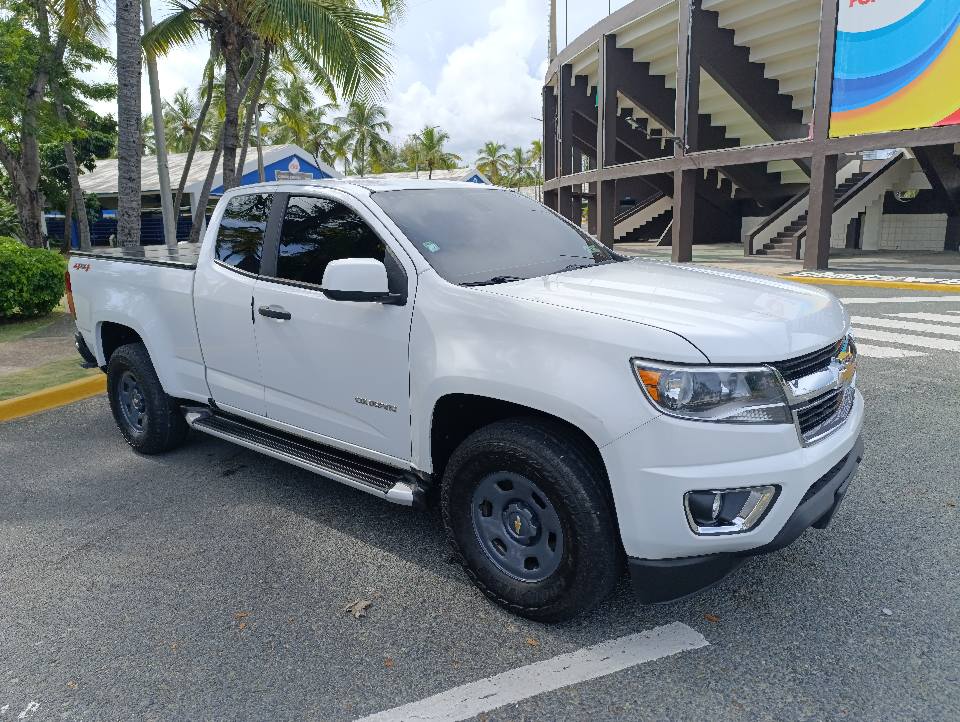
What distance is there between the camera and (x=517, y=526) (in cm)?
301

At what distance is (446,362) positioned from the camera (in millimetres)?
3090

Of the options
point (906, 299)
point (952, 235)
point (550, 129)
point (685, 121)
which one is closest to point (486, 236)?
→ point (906, 299)

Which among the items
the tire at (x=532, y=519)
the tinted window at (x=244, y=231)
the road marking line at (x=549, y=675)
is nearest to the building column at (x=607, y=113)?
the tinted window at (x=244, y=231)

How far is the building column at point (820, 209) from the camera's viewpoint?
1839 centimetres

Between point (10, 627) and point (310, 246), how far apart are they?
221 cm

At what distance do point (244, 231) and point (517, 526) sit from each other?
2490 mm

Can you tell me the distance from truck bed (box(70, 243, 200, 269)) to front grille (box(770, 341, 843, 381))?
3472 mm

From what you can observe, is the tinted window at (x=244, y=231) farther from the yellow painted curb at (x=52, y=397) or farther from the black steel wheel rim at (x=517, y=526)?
the yellow painted curb at (x=52, y=397)

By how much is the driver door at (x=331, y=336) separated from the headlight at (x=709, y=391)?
3.88 feet

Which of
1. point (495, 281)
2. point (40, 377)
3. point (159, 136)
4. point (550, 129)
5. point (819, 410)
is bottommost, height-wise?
point (40, 377)

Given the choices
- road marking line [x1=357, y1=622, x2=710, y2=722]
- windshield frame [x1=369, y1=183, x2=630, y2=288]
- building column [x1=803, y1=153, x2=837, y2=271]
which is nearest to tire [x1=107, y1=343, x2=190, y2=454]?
windshield frame [x1=369, y1=183, x2=630, y2=288]

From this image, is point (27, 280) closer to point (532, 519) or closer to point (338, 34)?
point (338, 34)

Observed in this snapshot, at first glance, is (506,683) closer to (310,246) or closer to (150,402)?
(310,246)

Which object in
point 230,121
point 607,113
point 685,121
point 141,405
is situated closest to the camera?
point 141,405
